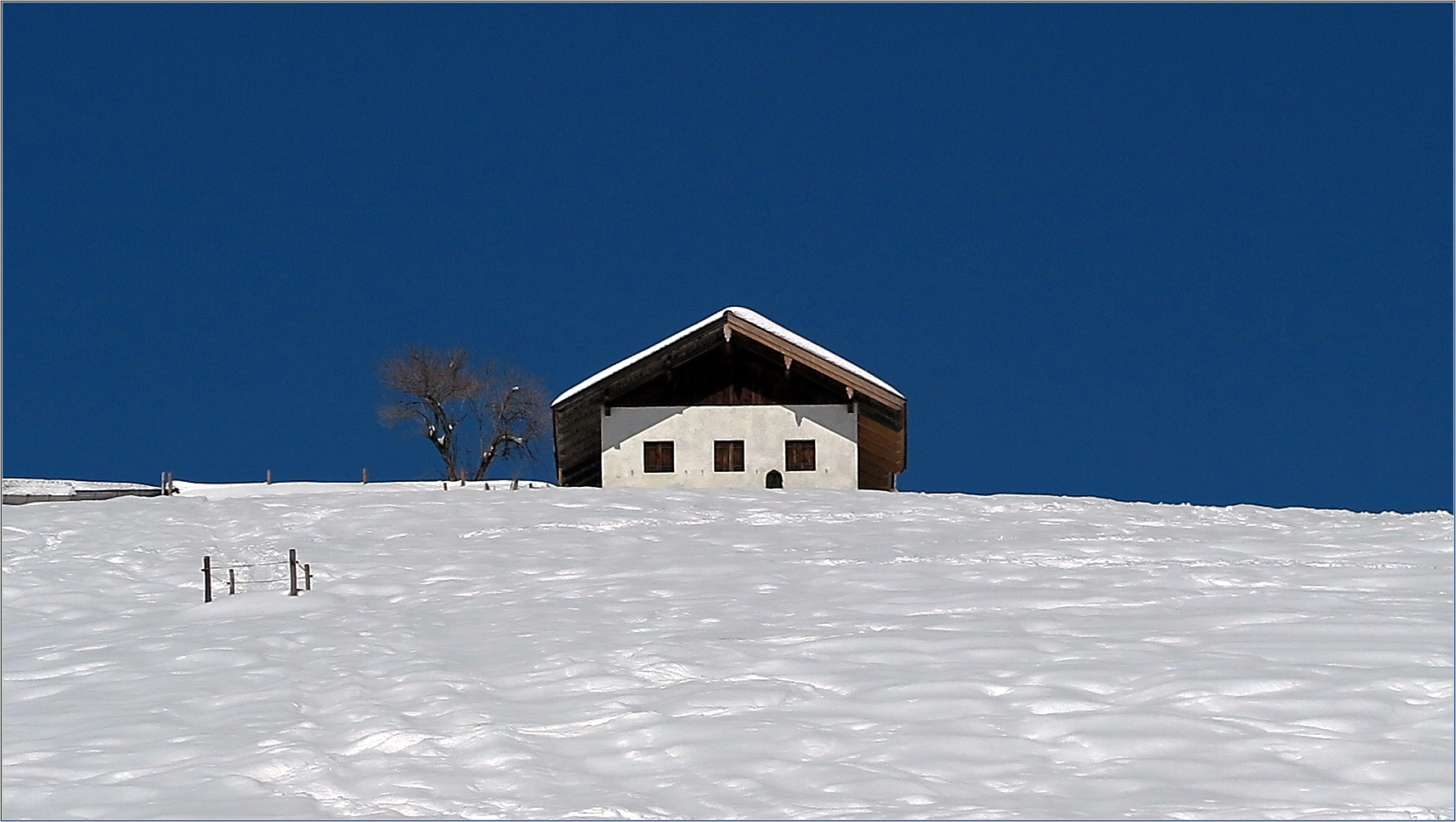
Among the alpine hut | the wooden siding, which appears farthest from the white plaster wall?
the wooden siding

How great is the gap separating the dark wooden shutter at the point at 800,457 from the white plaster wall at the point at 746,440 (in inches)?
3.7

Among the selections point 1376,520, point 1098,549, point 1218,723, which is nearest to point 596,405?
point 1098,549

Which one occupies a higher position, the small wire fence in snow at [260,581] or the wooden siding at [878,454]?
the wooden siding at [878,454]

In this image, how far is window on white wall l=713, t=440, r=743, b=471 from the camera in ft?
101

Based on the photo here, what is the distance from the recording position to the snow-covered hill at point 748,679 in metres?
8.00

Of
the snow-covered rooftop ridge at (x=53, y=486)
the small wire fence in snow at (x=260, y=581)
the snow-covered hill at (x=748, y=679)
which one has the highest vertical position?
the snow-covered rooftop ridge at (x=53, y=486)

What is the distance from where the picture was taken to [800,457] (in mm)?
30969

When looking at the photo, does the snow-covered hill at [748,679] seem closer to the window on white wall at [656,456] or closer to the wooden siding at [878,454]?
the window on white wall at [656,456]

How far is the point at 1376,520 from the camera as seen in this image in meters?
A: 23.5

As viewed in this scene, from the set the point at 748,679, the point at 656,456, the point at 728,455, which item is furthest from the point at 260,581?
the point at 728,455

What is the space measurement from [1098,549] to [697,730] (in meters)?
11.0

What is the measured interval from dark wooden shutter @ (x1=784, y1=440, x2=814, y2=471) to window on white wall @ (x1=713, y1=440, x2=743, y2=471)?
1159 millimetres

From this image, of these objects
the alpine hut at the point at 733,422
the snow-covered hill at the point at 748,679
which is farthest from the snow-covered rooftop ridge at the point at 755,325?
the snow-covered hill at the point at 748,679

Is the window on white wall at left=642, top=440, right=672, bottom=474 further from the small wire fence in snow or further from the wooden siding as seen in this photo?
the small wire fence in snow
